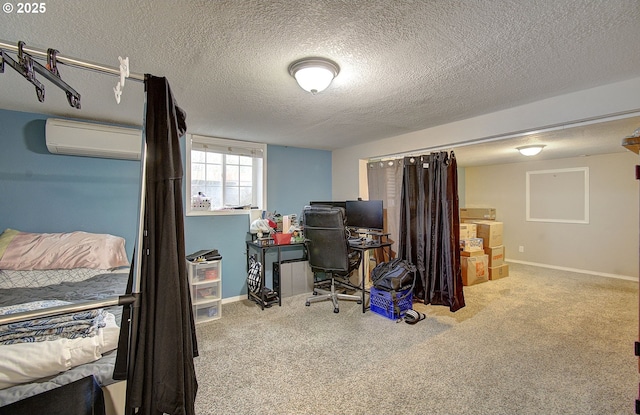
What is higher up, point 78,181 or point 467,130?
point 467,130

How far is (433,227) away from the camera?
10.7ft

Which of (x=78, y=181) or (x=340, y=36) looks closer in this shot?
(x=340, y=36)

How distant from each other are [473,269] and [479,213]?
2010 millimetres

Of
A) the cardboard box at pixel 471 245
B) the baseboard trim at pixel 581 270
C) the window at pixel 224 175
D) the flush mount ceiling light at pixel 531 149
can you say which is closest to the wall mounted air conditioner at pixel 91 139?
the window at pixel 224 175

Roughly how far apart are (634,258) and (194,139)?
6687 millimetres

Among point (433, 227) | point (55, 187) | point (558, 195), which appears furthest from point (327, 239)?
point (558, 195)

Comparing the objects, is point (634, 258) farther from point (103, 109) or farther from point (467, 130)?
point (103, 109)

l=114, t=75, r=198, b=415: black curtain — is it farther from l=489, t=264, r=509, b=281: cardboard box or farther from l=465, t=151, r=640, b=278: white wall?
l=465, t=151, r=640, b=278: white wall

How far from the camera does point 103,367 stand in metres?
1.22

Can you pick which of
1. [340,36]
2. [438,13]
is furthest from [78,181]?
[438,13]

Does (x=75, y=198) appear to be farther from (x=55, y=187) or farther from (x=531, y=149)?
(x=531, y=149)

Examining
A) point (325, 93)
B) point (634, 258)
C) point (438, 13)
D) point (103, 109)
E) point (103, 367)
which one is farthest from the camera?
point (634, 258)

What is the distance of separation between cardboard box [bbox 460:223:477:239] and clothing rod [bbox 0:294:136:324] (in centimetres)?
465

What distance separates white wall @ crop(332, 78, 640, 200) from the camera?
2.10 m
